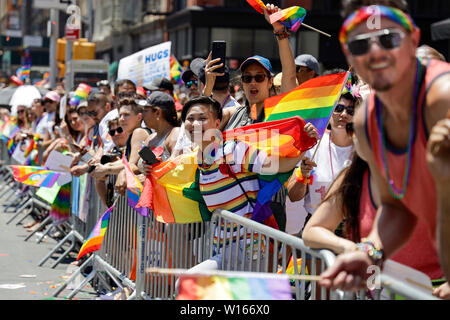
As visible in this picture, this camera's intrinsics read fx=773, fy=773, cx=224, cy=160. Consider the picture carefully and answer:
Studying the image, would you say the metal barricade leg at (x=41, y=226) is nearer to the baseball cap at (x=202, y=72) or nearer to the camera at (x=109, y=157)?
the camera at (x=109, y=157)

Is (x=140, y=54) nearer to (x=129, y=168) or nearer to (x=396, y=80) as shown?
(x=129, y=168)

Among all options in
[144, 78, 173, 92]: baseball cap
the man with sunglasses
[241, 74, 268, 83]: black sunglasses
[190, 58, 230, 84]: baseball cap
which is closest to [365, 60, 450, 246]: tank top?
the man with sunglasses

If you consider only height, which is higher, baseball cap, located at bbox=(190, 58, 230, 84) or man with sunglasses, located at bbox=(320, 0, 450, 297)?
baseball cap, located at bbox=(190, 58, 230, 84)

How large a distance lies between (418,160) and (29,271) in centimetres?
663

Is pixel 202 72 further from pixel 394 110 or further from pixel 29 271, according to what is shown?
pixel 394 110

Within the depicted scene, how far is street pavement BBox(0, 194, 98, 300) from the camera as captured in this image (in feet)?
24.6

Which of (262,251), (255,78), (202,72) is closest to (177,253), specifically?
(262,251)

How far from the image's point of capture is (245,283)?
284cm

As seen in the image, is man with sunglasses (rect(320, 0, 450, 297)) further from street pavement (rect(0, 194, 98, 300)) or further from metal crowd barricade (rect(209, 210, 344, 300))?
street pavement (rect(0, 194, 98, 300))

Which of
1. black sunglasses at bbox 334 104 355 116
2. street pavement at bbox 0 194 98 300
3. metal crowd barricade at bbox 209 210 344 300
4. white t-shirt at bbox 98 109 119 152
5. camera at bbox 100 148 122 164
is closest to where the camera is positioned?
metal crowd barricade at bbox 209 210 344 300

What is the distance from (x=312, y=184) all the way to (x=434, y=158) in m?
3.31

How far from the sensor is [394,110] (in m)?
2.76

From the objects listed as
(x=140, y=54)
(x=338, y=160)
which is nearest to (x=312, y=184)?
(x=338, y=160)

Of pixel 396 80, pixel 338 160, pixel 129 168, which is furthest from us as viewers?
pixel 129 168
